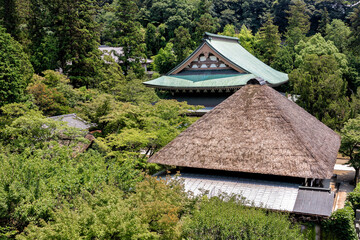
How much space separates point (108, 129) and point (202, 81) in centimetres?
863

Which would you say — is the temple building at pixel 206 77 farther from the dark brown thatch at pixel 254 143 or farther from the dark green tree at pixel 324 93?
the dark brown thatch at pixel 254 143

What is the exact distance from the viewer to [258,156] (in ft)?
33.7

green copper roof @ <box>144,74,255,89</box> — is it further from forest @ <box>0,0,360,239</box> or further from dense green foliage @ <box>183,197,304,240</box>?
dense green foliage @ <box>183,197,304,240</box>

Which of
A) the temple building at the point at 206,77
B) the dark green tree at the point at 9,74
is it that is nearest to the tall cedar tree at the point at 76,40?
the dark green tree at the point at 9,74

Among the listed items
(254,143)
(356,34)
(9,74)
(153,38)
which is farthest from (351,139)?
(153,38)

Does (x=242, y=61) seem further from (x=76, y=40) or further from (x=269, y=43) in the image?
(x=269, y=43)

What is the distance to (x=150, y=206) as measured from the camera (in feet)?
24.8

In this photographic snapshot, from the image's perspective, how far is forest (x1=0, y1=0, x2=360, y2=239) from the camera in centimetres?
718

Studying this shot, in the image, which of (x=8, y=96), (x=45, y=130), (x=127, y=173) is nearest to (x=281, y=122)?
(x=127, y=173)

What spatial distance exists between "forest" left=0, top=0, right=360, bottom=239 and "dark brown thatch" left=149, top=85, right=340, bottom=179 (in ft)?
5.27

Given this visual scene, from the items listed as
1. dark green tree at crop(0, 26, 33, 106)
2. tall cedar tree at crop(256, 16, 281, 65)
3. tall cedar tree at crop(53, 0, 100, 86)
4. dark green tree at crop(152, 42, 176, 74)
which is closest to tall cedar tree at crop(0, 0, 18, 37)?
tall cedar tree at crop(53, 0, 100, 86)

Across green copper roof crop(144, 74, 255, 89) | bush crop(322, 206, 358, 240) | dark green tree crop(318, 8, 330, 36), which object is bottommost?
bush crop(322, 206, 358, 240)

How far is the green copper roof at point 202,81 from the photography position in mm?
20250

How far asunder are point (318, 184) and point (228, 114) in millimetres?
4679
